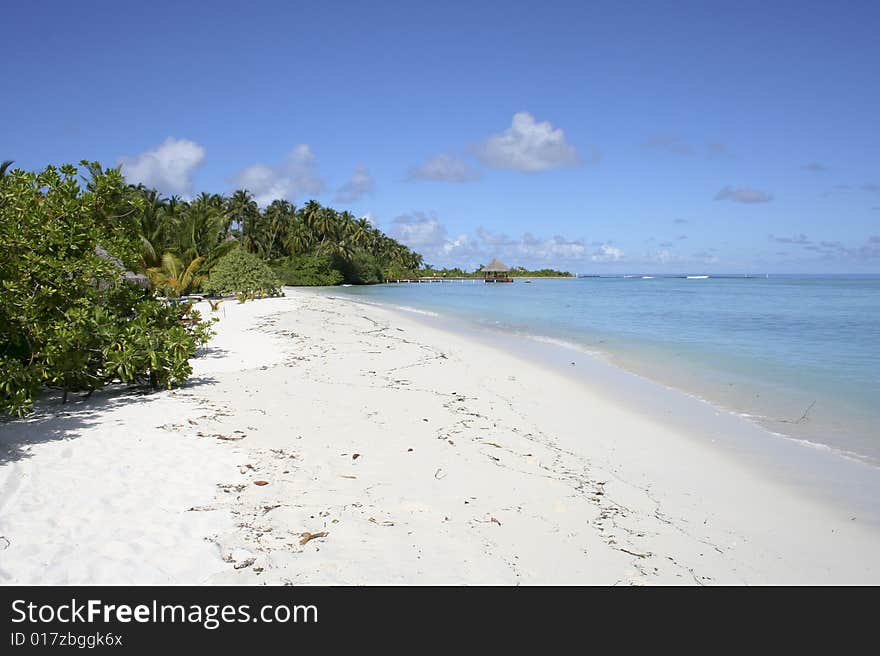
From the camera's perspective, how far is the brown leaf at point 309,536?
352 cm

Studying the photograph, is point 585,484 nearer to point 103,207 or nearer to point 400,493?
point 400,493

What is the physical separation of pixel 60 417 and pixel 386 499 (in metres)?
4.39

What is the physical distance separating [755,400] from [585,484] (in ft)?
19.5

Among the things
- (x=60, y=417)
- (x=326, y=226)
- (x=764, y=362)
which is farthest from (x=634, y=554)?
(x=326, y=226)

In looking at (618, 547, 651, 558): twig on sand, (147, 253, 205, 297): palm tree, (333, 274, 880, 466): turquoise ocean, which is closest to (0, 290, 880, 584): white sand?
(618, 547, 651, 558): twig on sand

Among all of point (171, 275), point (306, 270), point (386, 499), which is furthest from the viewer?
point (306, 270)

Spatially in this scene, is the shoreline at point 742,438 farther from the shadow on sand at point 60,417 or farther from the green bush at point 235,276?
the green bush at point 235,276

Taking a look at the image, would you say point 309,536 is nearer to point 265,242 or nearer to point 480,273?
point 265,242

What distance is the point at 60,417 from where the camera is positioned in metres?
6.25

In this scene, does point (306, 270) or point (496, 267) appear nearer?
point (306, 270)

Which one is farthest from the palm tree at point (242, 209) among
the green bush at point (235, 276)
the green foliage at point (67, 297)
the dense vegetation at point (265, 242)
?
the green foliage at point (67, 297)

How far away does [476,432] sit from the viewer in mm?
6270

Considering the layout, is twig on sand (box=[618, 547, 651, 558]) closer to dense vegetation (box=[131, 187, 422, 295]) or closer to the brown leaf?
the brown leaf
